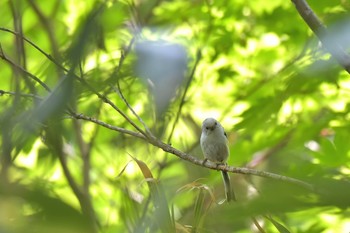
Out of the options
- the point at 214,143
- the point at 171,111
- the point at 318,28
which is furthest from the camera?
the point at 214,143

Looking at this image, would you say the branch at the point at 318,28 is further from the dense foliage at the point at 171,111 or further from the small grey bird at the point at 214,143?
the small grey bird at the point at 214,143

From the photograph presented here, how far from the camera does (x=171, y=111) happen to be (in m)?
1.78

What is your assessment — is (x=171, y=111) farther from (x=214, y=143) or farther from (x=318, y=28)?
(x=214, y=143)

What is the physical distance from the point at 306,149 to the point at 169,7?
183 centimetres

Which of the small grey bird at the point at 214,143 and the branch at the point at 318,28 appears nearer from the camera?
the branch at the point at 318,28

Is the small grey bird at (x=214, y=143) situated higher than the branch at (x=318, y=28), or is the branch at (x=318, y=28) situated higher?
the small grey bird at (x=214, y=143)

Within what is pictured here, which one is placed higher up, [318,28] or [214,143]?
[214,143]

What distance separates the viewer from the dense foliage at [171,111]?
37cm

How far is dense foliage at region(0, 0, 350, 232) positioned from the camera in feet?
1.20

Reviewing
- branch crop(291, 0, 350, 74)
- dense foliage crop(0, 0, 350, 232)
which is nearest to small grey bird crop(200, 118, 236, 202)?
dense foliage crop(0, 0, 350, 232)

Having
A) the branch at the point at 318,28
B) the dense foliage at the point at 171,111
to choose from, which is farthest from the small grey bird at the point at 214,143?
the branch at the point at 318,28

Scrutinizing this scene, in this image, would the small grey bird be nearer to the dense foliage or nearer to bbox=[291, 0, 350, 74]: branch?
the dense foliage

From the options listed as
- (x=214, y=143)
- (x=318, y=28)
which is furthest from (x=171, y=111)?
(x=214, y=143)

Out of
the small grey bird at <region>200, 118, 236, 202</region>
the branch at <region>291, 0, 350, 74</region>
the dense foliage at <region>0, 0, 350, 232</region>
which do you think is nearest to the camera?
the dense foliage at <region>0, 0, 350, 232</region>
